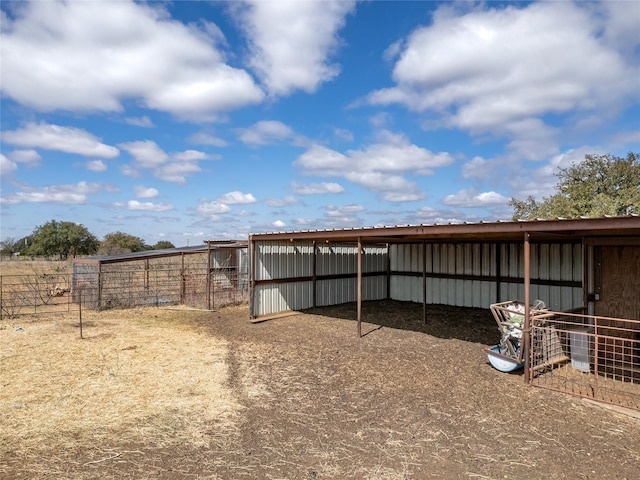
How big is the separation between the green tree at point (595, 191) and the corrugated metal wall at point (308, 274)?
1384cm

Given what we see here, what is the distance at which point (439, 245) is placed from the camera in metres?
14.2

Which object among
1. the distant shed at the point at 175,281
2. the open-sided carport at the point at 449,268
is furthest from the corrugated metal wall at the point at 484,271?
the distant shed at the point at 175,281

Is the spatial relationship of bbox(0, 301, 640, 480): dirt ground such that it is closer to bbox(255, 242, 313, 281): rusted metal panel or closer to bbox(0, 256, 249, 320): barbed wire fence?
bbox(255, 242, 313, 281): rusted metal panel

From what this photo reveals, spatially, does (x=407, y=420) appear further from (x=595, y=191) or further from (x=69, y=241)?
(x=69, y=241)

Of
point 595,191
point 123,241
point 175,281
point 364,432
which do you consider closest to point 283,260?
point 175,281

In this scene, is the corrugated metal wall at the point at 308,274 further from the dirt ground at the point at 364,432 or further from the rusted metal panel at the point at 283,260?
the dirt ground at the point at 364,432

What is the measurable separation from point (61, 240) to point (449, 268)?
39.8 meters

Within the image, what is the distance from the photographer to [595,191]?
2442 cm

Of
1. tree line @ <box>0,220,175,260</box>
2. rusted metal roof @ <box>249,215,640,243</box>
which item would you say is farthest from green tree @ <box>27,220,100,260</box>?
rusted metal roof @ <box>249,215,640,243</box>

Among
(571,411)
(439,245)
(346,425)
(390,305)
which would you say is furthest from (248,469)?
(439,245)

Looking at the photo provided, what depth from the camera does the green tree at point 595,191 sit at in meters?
21.7

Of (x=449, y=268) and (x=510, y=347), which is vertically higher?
(x=449, y=268)

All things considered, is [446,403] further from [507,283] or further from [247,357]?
[507,283]

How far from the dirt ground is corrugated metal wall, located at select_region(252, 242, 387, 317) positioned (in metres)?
4.49
